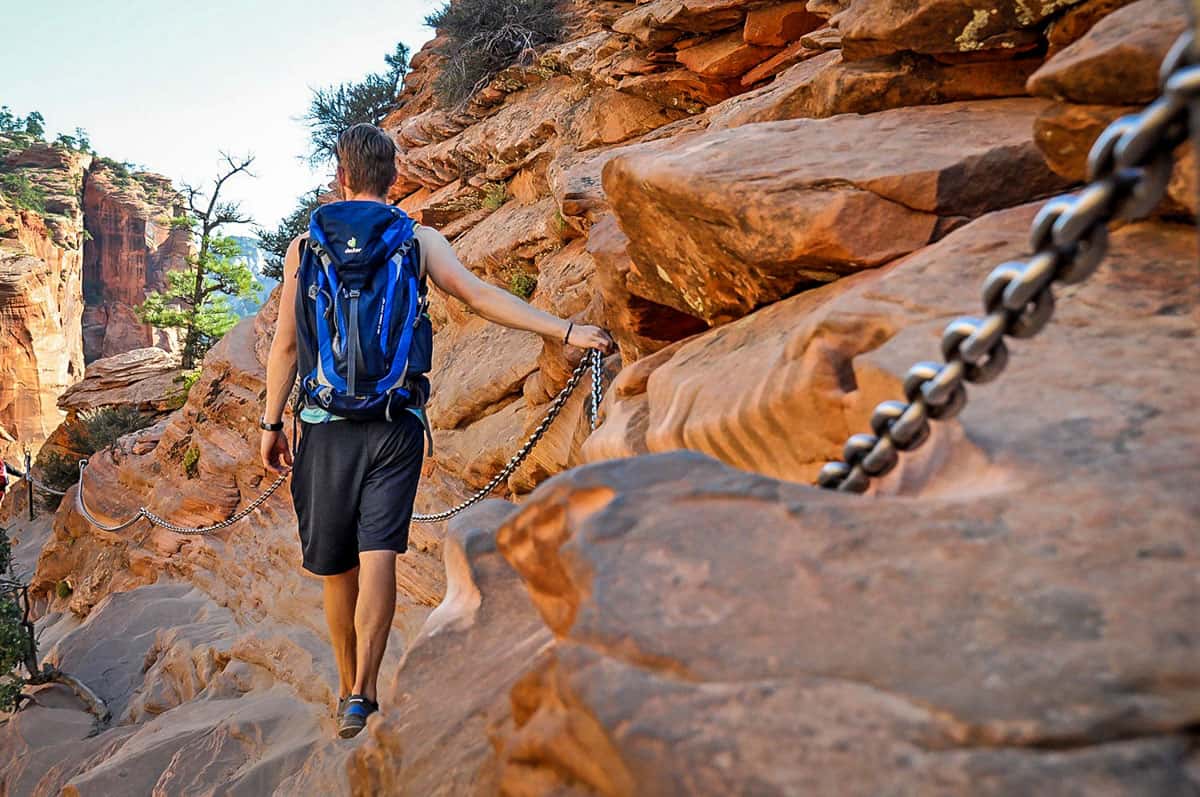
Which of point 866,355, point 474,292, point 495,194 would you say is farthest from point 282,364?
point 495,194

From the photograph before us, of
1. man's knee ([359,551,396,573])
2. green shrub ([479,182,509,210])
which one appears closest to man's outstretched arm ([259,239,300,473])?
man's knee ([359,551,396,573])

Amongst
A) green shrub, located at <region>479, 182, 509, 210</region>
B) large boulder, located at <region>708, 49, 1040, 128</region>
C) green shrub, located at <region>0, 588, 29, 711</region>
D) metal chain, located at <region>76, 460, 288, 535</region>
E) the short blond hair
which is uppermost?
green shrub, located at <region>479, 182, 509, 210</region>

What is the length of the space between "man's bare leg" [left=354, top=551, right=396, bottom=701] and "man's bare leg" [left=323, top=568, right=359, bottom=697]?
132mm

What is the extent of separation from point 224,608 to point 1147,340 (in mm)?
10486

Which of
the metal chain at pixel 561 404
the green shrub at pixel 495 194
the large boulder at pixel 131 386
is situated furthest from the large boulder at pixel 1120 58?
the large boulder at pixel 131 386

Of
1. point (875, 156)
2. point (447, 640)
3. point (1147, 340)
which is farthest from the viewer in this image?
point (875, 156)

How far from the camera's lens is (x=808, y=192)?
2.87m

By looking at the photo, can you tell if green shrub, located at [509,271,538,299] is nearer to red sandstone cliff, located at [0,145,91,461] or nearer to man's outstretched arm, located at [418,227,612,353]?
man's outstretched arm, located at [418,227,612,353]

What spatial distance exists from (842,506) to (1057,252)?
55 centimetres

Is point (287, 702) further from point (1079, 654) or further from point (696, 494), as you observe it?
point (1079, 654)

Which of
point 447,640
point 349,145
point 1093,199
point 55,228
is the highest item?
point 55,228

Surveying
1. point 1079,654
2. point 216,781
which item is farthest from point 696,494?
point 216,781

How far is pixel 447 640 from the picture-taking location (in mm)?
2412

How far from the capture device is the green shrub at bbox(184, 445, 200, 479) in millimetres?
12664
